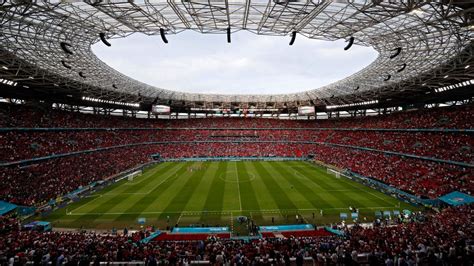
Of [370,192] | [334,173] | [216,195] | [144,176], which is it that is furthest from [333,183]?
[144,176]

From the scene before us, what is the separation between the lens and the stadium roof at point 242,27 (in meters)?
16.7

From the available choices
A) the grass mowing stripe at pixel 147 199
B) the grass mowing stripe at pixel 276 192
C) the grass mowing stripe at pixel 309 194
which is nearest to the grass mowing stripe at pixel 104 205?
the grass mowing stripe at pixel 147 199

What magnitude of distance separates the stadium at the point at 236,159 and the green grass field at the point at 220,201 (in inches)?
10.2

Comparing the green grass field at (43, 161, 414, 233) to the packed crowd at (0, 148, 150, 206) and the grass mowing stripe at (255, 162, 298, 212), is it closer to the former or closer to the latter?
the grass mowing stripe at (255, 162, 298, 212)

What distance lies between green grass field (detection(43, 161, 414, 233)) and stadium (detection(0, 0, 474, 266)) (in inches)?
10.2

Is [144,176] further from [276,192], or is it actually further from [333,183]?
[333,183]

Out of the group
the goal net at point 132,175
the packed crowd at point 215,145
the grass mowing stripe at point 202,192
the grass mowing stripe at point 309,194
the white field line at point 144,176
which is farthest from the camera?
the goal net at point 132,175

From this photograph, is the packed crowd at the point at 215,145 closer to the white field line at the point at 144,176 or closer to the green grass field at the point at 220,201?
the white field line at the point at 144,176

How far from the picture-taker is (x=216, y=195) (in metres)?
34.2

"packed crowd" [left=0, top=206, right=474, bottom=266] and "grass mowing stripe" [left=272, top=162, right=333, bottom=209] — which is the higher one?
"packed crowd" [left=0, top=206, right=474, bottom=266]

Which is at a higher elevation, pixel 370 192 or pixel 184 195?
pixel 184 195

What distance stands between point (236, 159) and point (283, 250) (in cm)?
5138

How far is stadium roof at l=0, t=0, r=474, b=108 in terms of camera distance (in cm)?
1673

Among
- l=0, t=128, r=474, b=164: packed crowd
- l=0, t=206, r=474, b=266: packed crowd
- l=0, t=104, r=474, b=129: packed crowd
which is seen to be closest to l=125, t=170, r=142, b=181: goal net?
l=0, t=128, r=474, b=164: packed crowd
